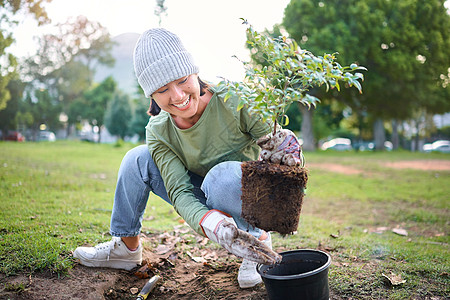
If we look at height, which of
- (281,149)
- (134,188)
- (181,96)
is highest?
(181,96)

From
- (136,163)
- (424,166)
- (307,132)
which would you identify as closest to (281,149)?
(136,163)

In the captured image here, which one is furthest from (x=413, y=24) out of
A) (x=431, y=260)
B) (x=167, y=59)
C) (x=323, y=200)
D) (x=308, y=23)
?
(x=167, y=59)

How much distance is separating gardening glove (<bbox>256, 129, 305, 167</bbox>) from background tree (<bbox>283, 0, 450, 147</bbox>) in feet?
39.2

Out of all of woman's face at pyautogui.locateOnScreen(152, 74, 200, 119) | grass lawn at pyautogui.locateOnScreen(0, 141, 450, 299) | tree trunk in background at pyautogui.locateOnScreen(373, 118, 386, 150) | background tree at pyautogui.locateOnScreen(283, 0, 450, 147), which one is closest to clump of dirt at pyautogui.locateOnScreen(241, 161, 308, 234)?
woman's face at pyautogui.locateOnScreen(152, 74, 200, 119)

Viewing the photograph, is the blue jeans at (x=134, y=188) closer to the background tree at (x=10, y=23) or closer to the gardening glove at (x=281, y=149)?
the gardening glove at (x=281, y=149)

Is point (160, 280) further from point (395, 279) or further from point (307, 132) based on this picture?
point (307, 132)

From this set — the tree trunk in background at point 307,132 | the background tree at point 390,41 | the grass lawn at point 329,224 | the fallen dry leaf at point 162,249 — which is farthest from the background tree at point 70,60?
the tree trunk in background at point 307,132

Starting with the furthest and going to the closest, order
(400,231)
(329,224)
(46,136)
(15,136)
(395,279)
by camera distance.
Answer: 1. (46,136)
2. (15,136)
3. (329,224)
4. (400,231)
5. (395,279)

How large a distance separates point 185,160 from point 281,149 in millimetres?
813

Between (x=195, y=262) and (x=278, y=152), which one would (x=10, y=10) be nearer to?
(x=195, y=262)

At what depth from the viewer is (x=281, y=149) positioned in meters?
1.89

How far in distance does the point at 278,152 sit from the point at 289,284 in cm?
66

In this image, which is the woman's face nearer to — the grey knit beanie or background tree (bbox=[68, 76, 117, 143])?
the grey knit beanie

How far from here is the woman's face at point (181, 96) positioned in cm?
212
